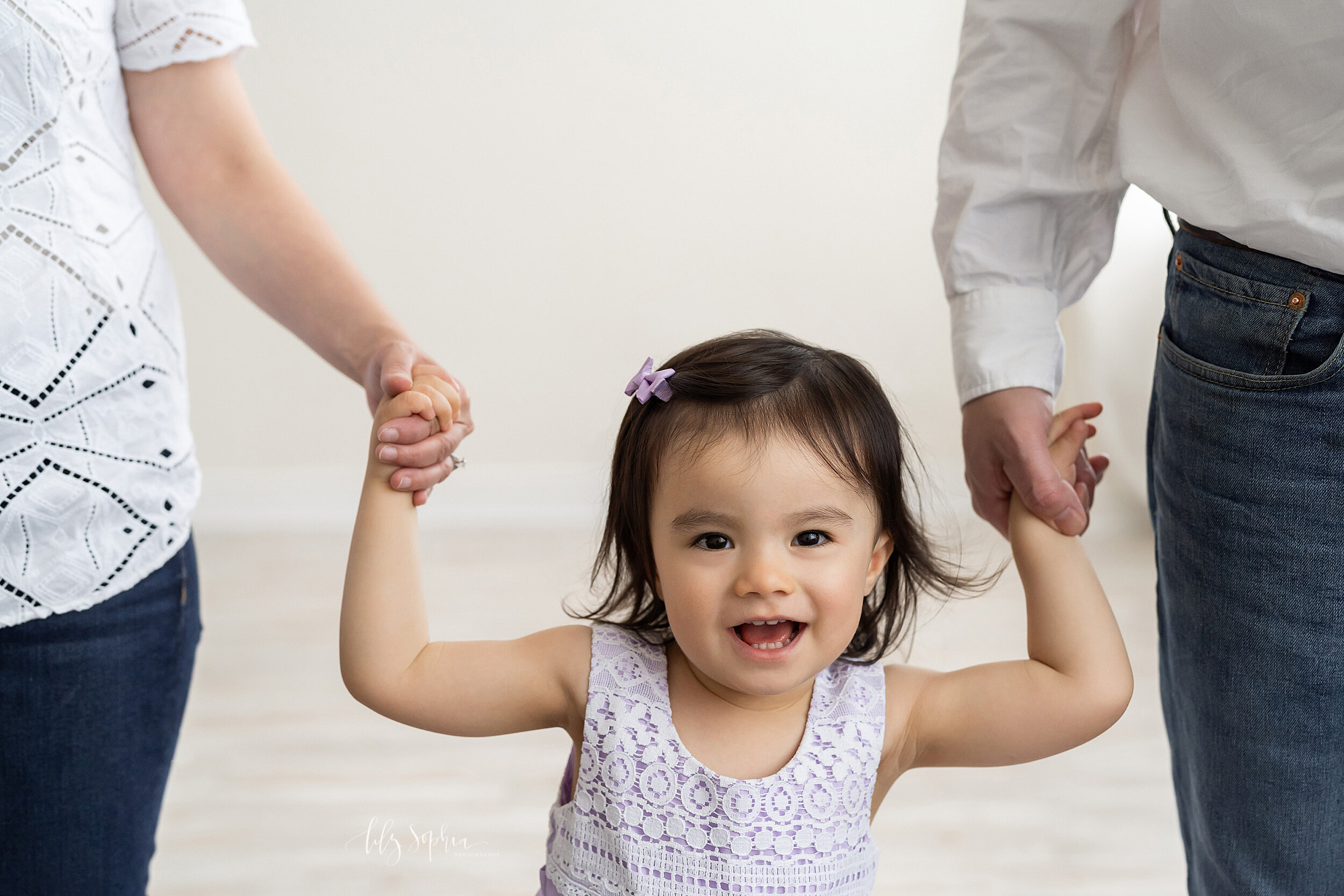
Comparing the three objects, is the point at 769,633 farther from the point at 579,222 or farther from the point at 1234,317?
the point at 579,222

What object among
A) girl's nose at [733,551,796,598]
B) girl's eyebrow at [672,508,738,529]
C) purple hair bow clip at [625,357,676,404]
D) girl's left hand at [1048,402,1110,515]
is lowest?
girl's nose at [733,551,796,598]

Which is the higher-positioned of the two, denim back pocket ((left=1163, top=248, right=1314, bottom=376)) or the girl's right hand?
denim back pocket ((left=1163, top=248, right=1314, bottom=376))

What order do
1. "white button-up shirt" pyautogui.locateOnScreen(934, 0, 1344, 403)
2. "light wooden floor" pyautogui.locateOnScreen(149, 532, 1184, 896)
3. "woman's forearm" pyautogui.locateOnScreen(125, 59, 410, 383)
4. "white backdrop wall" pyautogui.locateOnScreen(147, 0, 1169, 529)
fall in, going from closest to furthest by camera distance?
"white button-up shirt" pyautogui.locateOnScreen(934, 0, 1344, 403), "woman's forearm" pyautogui.locateOnScreen(125, 59, 410, 383), "light wooden floor" pyautogui.locateOnScreen(149, 532, 1184, 896), "white backdrop wall" pyautogui.locateOnScreen(147, 0, 1169, 529)

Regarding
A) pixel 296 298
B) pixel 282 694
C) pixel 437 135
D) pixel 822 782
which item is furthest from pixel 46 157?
pixel 437 135

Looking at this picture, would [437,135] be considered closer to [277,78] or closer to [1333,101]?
[277,78]

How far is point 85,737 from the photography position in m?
0.88

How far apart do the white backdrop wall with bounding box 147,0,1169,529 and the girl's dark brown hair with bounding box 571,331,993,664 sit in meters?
2.35

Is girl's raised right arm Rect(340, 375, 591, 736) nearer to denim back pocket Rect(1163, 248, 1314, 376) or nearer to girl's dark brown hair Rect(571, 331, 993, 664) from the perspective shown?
girl's dark brown hair Rect(571, 331, 993, 664)

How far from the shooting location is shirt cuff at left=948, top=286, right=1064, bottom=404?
977 mm

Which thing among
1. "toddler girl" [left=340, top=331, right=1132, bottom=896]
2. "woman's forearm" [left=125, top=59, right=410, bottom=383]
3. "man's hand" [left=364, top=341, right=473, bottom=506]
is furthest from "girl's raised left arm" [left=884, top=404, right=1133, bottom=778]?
"woman's forearm" [left=125, top=59, right=410, bottom=383]

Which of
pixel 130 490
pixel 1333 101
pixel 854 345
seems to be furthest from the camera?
pixel 854 345

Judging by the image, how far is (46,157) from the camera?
2.73 feet

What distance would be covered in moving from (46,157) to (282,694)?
1.74 metres

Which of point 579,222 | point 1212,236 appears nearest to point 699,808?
point 1212,236
